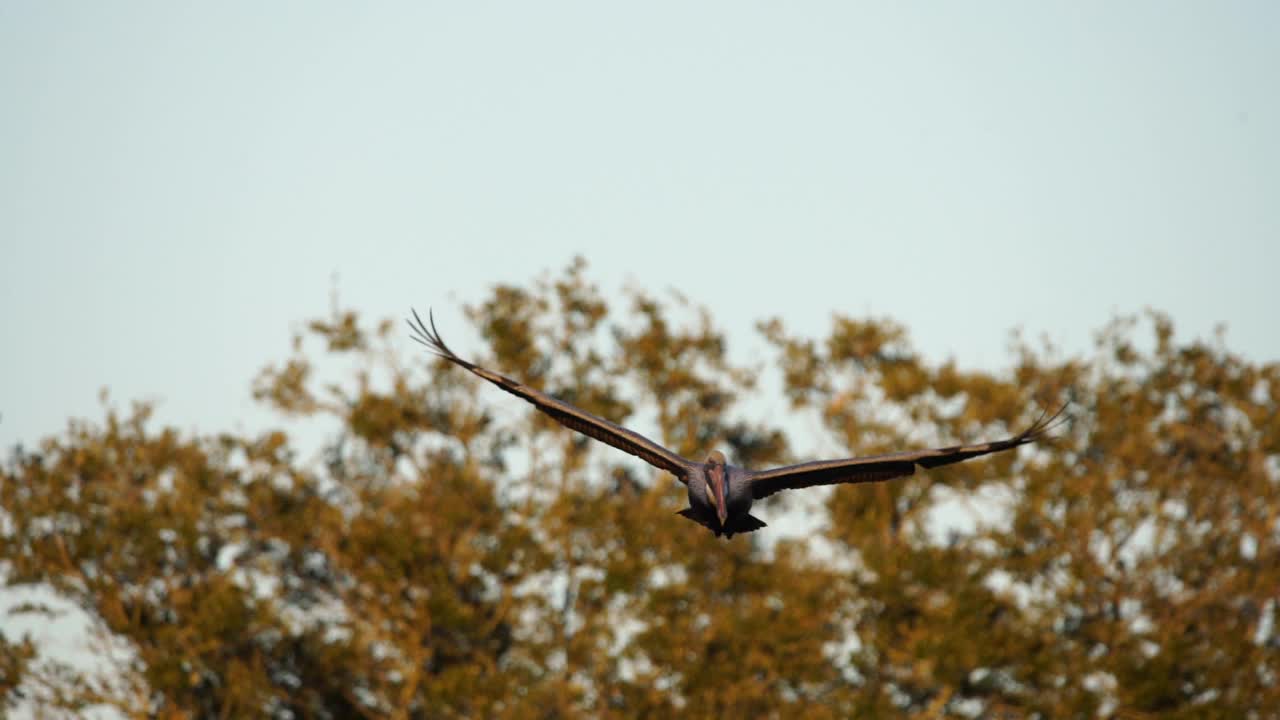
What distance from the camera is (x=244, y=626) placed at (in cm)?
3316

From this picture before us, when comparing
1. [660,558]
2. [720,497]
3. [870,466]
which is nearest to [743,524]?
[720,497]

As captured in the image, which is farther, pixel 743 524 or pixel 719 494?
pixel 743 524

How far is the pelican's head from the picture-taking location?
12.6 metres

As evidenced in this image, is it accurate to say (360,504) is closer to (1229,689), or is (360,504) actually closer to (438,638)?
(438,638)

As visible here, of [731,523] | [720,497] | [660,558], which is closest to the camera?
[720,497]

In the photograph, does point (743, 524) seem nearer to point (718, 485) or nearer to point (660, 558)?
point (718, 485)

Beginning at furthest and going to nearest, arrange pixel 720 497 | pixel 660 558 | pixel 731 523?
pixel 660 558 → pixel 731 523 → pixel 720 497

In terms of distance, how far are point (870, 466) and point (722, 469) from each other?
1.15m

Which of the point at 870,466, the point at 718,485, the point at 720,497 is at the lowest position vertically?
the point at 720,497

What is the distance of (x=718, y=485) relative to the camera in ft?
41.5

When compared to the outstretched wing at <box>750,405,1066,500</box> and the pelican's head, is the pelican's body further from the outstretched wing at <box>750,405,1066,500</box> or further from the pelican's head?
the outstretched wing at <box>750,405,1066,500</box>

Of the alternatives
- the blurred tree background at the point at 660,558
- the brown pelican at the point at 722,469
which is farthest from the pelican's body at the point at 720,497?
the blurred tree background at the point at 660,558

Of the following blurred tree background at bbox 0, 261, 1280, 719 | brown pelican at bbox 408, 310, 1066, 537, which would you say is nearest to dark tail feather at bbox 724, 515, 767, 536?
brown pelican at bbox 408, 310, 1066, 537

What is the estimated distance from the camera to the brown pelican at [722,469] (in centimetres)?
1261
